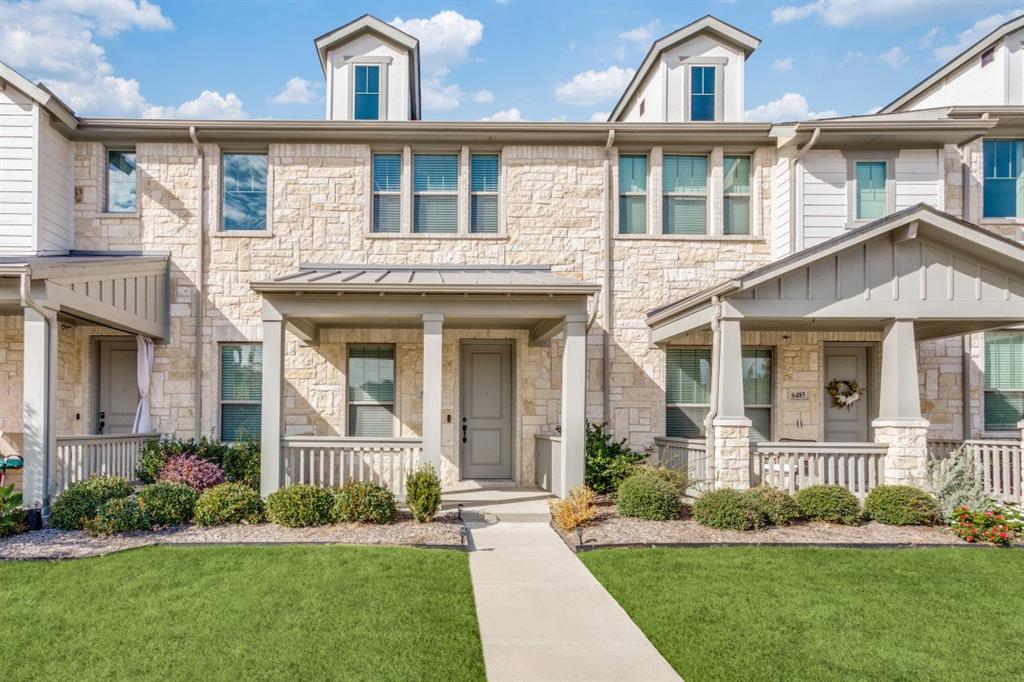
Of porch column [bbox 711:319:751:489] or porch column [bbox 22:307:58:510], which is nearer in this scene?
porch column [bbox 22:307:58:510]

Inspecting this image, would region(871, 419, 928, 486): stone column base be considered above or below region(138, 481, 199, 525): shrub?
above

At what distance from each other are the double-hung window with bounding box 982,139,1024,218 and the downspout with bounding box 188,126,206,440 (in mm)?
14372

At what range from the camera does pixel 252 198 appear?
39.4 feet

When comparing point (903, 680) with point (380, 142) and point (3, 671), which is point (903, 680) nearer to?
point (3, 671)

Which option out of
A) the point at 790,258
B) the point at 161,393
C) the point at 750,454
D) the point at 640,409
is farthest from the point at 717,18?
the point at 161,393

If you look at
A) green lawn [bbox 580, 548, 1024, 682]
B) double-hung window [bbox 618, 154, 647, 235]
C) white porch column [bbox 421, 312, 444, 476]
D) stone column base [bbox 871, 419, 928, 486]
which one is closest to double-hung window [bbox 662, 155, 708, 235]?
double-hung window [bbox 618, 154, 647, 235]

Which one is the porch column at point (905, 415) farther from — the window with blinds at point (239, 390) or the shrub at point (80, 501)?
the shrub at point (80, 501)

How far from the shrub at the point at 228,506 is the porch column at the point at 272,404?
19.0 inches

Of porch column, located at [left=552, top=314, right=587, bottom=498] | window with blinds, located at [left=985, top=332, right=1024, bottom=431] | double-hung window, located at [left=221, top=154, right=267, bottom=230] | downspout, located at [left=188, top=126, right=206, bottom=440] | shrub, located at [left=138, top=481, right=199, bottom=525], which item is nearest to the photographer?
shrub, located at [left=138, top=481, right=199, bottom=525]

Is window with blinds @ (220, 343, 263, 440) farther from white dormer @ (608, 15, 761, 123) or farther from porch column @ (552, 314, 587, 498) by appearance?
white dormer @ (608, 15, 761, 123)

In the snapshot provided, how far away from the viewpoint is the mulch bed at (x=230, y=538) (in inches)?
283

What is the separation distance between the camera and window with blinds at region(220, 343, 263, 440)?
38.3ft

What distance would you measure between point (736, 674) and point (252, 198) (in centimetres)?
1115

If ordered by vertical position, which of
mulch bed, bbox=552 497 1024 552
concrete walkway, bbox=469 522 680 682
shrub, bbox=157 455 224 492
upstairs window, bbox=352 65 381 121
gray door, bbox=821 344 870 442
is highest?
upstairs window, bbox=352 65 381 121
